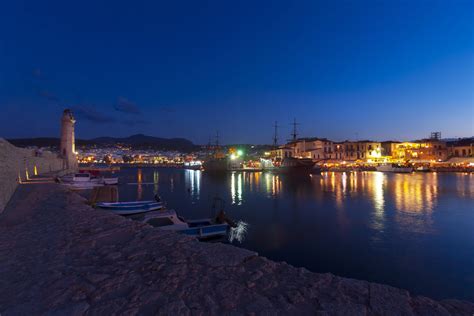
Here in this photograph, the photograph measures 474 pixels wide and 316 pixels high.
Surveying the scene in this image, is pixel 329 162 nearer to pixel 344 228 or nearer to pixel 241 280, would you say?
pixel 344 228

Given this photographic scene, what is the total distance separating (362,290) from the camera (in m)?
4.14

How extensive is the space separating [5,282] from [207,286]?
3347 mm

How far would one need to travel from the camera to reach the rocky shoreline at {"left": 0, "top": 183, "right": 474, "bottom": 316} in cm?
371

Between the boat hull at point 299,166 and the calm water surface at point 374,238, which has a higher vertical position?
the boat hull at point 299,166

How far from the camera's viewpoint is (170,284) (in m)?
4.34

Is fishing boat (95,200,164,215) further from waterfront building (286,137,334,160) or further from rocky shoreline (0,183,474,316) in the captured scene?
waterfront building (286,137,334,160)

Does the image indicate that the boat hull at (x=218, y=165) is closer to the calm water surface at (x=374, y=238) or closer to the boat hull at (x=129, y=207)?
the calm water surface at (x=374, y=238)

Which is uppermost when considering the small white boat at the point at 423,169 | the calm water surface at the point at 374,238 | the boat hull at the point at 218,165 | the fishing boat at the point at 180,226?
the boat hull at the point at 218,165

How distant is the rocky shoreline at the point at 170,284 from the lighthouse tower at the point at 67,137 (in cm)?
5286

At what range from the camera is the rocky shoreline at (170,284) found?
3715 millimetres

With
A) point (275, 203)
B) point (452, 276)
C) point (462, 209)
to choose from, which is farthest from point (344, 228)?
point (462, 209)

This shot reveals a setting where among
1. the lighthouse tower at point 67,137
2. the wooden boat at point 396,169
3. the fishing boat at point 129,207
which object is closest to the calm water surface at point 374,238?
the fishing boat at point 129,207

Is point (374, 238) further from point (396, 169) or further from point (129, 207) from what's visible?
point (396, 169)

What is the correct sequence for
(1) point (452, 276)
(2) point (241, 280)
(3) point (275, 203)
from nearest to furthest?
(2) point (241, 280) → (1) point (452, 276) → (3) point (275, 203)
